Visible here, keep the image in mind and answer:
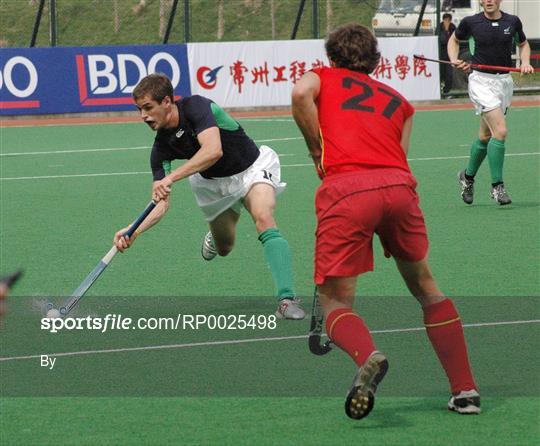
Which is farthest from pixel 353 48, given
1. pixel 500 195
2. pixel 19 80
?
pixel 19 80

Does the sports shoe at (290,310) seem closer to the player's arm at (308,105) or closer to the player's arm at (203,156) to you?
the player's arm at (203,156)

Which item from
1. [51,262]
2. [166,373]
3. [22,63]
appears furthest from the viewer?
[22,63]

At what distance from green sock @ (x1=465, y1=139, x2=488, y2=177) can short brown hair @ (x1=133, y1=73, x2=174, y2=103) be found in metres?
5.63

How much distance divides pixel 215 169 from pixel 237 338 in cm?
131

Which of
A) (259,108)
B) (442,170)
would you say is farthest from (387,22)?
(442,170)

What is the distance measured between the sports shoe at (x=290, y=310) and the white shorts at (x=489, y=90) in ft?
17.6

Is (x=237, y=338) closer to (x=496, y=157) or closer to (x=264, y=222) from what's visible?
(x=264, y=222)

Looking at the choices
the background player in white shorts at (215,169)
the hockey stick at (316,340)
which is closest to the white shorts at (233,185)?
the background player in white shorts at (215,169)

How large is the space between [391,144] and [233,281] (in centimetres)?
384

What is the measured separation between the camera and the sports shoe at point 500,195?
12.6 meters

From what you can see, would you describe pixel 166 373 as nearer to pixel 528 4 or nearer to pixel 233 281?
pixel 233 281

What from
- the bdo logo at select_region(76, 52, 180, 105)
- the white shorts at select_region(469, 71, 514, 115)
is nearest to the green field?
the white shorts at select_region(469, 71, 514, 115)

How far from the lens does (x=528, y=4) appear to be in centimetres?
3375

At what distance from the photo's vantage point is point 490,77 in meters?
12.9
